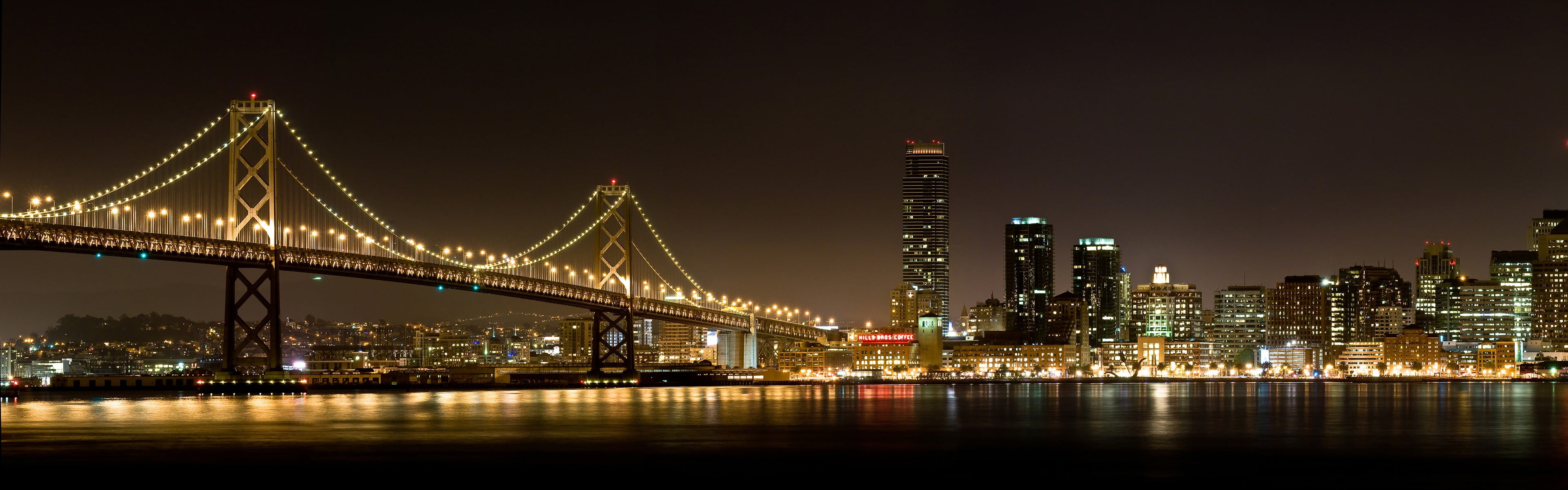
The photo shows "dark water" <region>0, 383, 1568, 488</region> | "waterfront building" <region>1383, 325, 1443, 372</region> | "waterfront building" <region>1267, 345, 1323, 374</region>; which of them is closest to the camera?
"dark water" <region>0, 383, 1568, 488</region>

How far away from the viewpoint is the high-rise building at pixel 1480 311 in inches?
7485

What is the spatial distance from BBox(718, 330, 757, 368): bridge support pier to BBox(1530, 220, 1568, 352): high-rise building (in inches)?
3516

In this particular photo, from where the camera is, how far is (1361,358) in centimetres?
17225

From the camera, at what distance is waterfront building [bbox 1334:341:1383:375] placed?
554 feet

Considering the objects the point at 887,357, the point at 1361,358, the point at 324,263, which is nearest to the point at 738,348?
the point at 887,357

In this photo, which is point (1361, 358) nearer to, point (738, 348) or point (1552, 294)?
point (1552, 294)

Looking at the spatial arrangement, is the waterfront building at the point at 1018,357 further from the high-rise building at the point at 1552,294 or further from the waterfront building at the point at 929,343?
the high-rise building at the point at 1552,294

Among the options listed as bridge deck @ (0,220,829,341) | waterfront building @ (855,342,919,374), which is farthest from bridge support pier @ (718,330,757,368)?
bridge deck @ (0,220,829,341)

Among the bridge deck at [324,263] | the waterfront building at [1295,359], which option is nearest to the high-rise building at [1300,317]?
the waterfront building at [1295,359]

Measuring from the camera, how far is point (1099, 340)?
182750 mm

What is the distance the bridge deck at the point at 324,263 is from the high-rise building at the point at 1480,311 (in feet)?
381

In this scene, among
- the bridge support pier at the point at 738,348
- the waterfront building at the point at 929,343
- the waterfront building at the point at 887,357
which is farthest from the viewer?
the waterfront building at the point at 929,343

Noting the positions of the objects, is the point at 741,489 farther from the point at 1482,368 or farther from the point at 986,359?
the point at 1482,368

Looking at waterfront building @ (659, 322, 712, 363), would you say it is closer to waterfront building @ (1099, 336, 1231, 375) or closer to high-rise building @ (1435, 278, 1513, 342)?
waterfront building @ (1099, 336, 1231, 375)
